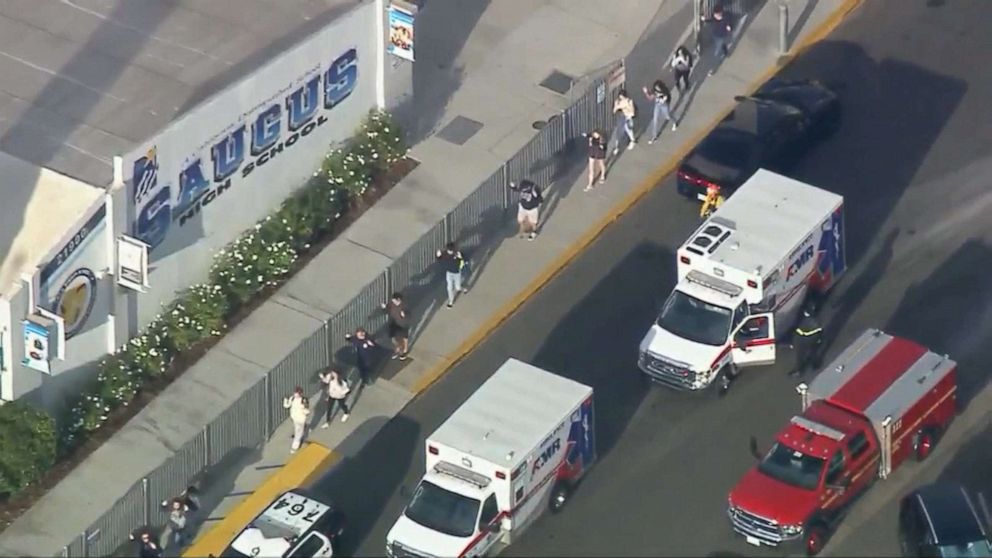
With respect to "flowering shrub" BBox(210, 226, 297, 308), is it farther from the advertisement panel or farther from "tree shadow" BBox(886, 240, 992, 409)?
"tree shadow" BBox(886, 240, 992, 409)

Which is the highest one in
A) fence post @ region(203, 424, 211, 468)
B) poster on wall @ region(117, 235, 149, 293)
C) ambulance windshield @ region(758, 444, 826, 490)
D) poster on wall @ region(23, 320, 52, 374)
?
poster on wall @ region(117, 235, 149, 293)

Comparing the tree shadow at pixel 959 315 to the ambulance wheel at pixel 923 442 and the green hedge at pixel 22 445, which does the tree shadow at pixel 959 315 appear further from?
the green hedge at pixel 22 445

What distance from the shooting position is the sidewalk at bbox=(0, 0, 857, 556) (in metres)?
50.4

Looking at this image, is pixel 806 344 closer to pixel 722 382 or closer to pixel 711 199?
pixel 722 382

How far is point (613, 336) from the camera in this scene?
175 ft

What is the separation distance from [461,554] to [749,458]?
6.12m

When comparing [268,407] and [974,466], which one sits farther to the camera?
[268,407]

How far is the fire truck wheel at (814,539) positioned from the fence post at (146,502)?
1135 cm

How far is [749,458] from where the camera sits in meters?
50.1

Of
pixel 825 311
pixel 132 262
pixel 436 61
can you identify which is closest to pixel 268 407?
pixel 132 262

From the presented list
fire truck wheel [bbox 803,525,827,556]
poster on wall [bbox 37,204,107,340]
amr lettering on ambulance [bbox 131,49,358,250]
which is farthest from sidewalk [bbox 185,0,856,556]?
fire truck wheel [bbox 803,525,827,556]

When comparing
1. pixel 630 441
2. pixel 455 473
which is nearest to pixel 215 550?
pixel 455 473

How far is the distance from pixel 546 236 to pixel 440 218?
7.04 feet

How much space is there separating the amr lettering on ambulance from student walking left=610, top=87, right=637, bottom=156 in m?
5.47
